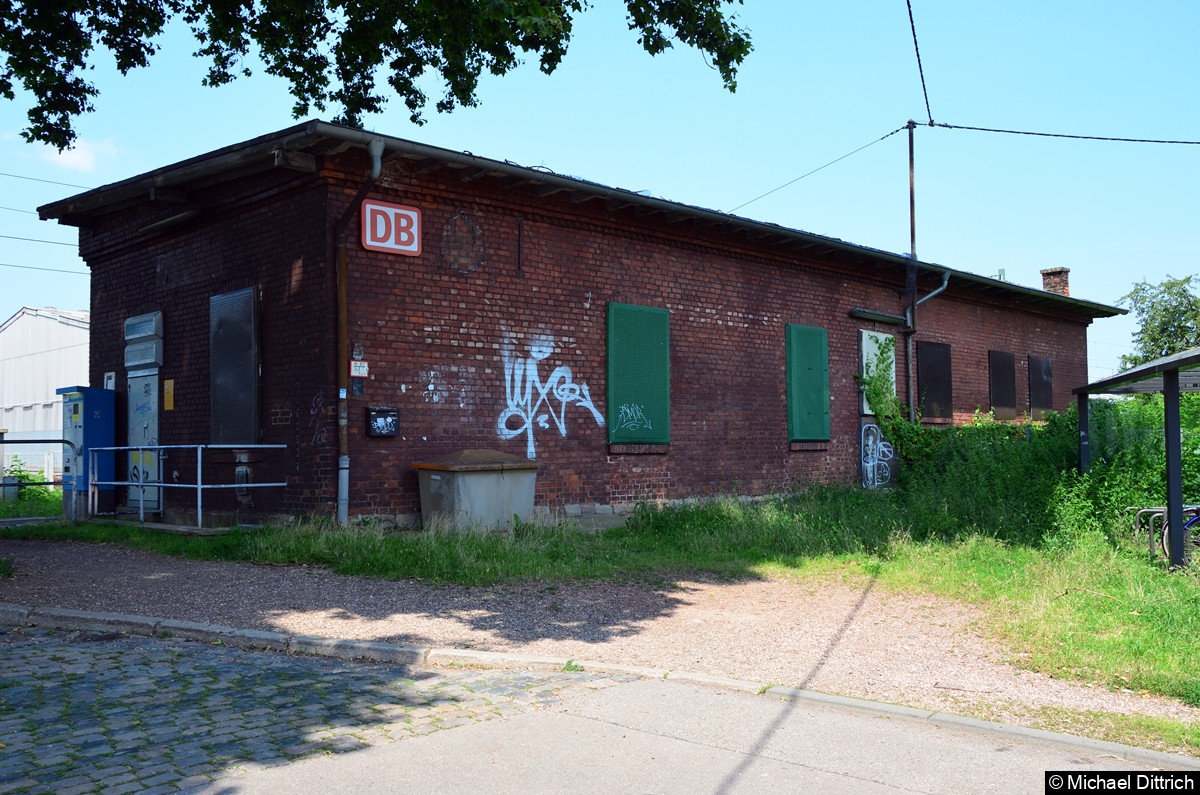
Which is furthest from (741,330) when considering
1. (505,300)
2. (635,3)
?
(635,3)

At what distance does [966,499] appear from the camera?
1277 centimetres

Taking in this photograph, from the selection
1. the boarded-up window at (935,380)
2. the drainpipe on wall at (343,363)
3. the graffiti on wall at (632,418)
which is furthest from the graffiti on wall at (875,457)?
the drainpipe on wall at (343,363)

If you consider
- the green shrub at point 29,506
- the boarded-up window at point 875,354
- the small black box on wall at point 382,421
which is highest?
the boarded-up window at point 875,354

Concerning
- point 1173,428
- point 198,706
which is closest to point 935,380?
point 1173,428

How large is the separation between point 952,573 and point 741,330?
307 inches

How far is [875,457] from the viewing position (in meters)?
18.8

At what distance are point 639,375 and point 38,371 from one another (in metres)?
33.4

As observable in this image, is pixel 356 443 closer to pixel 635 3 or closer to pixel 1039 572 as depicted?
pixel 635 3

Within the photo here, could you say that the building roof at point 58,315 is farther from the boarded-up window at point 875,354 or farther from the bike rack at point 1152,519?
the bike rack at point 1152,519

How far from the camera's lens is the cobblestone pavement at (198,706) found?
434 centimetres

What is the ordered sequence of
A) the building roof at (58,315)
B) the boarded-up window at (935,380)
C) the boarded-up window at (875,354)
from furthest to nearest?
the building roof at (58,315) → the boarded-up window at (935,380) → the boarded-up window at (875,354)

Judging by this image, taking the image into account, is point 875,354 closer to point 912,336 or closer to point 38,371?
point 912,336

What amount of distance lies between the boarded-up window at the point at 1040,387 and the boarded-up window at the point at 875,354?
268 inches

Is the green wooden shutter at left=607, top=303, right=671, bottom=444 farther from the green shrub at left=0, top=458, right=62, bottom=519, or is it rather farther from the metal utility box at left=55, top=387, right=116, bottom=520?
the green shrub at left=0, top=458, right=62, bottom=519
